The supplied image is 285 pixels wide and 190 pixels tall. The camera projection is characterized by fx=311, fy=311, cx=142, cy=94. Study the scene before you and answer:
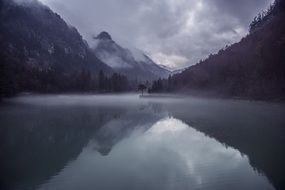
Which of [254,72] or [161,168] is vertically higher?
[254,72]

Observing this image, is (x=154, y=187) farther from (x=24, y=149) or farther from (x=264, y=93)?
(x=264, y=93)

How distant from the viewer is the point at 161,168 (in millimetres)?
19562

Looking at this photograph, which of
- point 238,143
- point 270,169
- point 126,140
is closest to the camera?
point 270,169

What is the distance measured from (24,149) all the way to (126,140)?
9.61 m

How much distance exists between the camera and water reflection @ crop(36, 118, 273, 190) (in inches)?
653

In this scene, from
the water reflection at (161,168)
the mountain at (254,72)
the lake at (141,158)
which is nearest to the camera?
the water reflection at (161,168)

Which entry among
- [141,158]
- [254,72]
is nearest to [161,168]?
[141,158]

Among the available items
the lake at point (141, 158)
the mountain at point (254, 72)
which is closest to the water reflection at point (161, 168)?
the lake at point (141, 158)

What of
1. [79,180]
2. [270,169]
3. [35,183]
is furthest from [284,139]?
[35,183]

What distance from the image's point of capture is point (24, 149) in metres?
25.2

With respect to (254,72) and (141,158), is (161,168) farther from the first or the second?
(254,72)

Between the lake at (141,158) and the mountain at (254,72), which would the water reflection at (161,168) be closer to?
the lake at (141,158)

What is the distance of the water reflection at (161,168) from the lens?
54.4 ft

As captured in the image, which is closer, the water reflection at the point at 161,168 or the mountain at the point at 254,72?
the water reflection at the point at 161,168
